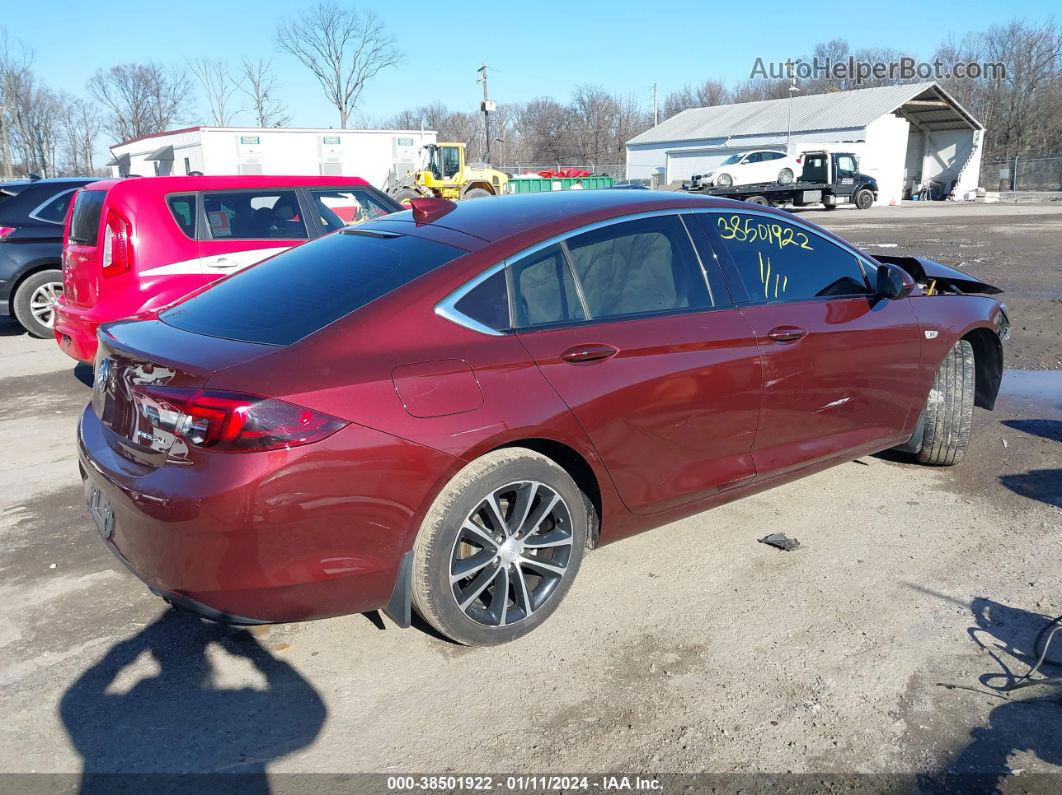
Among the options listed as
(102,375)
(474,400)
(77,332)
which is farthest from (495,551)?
(77,332)

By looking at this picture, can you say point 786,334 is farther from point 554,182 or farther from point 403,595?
point 554,182

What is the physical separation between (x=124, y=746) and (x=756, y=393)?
2786 mm

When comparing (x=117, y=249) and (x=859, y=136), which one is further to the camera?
(x=859, y=136)

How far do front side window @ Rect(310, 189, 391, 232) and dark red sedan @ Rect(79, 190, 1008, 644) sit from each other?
382cm

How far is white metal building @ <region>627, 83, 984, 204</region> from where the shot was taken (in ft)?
151

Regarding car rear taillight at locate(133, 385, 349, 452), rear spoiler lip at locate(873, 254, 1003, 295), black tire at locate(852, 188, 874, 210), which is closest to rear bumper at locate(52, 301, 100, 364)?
car rear taillight at locate(133, 385, 349, 452)

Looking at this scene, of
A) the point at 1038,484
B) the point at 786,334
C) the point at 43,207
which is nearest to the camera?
the point at 786,334

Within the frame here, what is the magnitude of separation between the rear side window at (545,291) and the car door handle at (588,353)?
5.4 inches

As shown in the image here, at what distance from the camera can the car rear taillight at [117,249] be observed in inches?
251

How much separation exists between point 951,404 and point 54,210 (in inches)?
369

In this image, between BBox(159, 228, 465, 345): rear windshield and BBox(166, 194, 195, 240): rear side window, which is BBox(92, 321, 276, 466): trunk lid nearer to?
BBox(159, 228, 465, 345): rear windshield

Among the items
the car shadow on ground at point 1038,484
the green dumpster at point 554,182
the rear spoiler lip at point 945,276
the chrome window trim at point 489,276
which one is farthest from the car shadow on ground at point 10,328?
the green dumpster at point 554,182

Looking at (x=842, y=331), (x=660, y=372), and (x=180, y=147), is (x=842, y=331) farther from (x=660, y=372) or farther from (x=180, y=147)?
(x=180, y=147)

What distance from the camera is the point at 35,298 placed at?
964 cm
